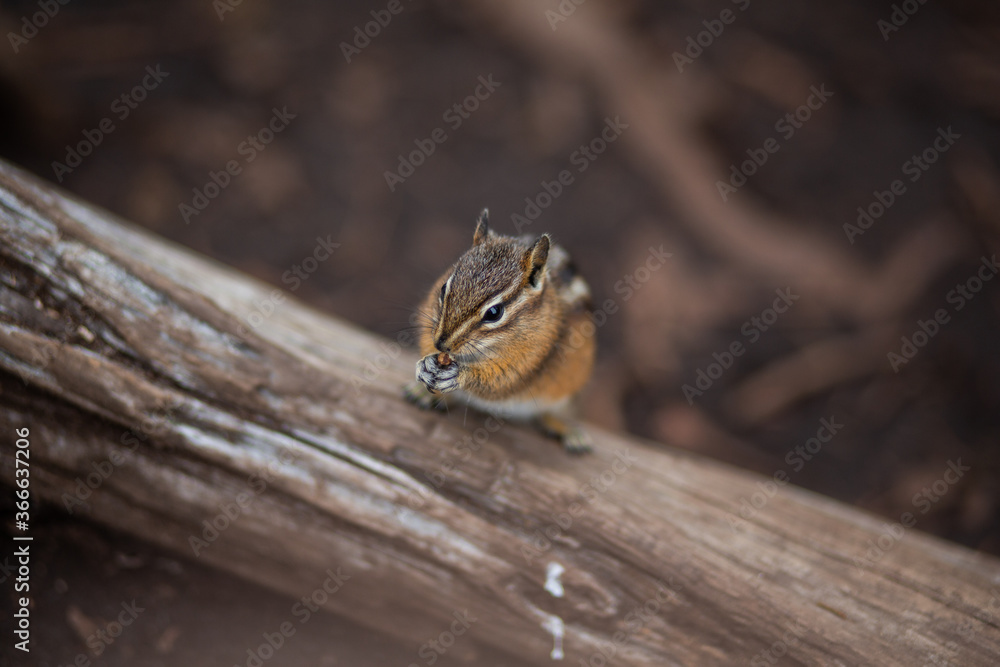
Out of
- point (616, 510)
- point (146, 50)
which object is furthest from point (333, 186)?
point (616, 510)

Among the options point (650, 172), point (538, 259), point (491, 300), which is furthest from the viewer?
point (650, 172)

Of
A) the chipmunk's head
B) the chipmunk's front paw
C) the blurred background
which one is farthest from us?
the blurred background

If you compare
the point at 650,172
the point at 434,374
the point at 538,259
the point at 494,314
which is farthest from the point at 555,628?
the point at 650,172

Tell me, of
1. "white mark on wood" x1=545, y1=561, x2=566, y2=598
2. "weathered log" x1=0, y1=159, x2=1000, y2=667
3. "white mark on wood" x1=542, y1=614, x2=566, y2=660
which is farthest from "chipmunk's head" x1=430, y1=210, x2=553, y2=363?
"white mark on wood" x1=542, y1=614, x2=566, y2=660

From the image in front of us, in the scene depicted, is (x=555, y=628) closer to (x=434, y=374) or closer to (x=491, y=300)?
(x=434, y=374)

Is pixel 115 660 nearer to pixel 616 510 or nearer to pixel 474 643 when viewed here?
pixel 474 643

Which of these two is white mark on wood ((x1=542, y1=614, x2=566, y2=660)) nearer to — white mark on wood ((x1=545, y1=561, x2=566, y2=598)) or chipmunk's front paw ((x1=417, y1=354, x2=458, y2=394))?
white mark on wood ((x1=545, y1=561, x2=566, y2=598))
